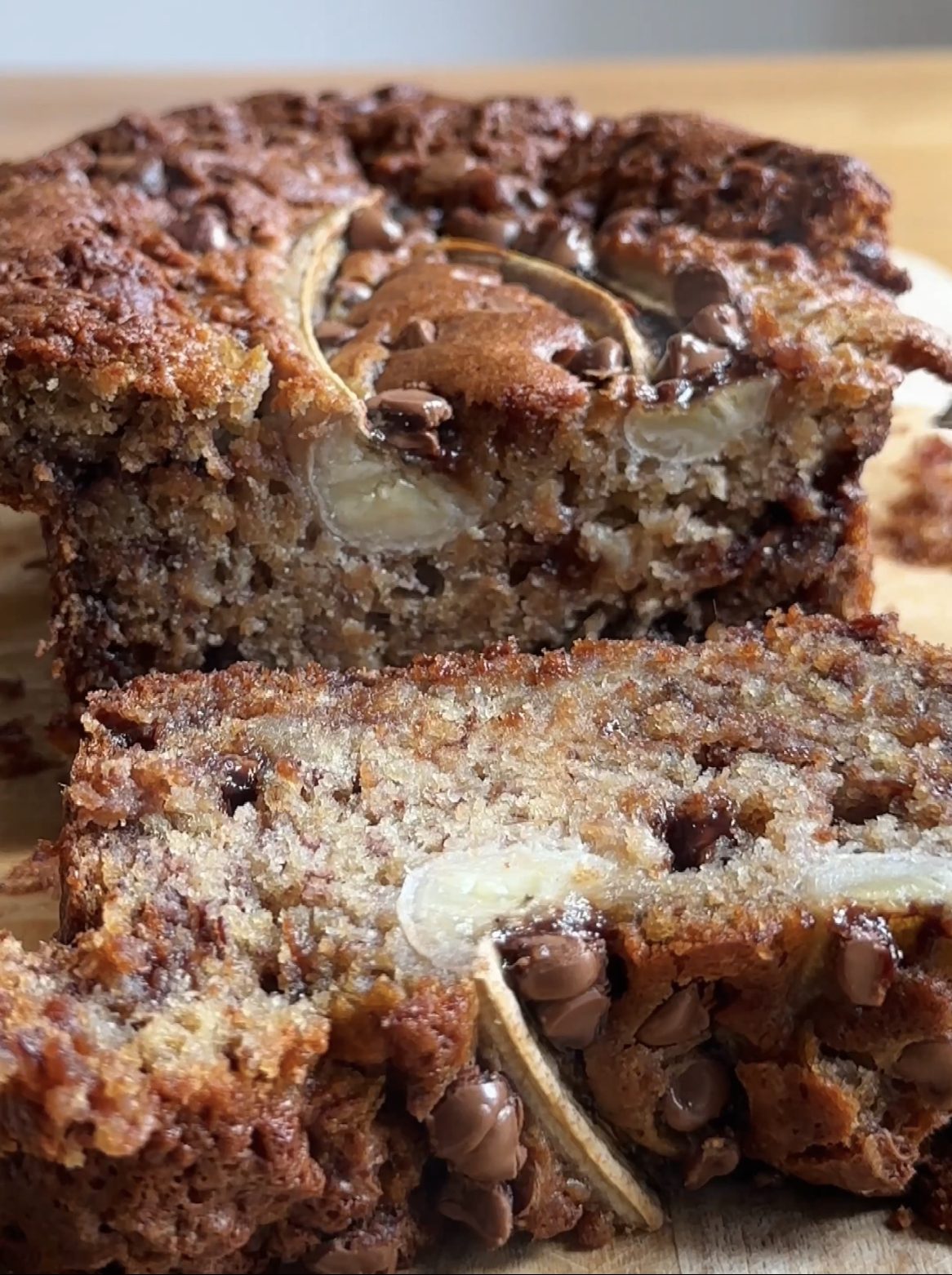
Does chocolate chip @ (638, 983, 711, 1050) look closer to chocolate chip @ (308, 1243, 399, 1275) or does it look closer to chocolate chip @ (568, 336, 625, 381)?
chocolate chip @ (308, 1243, 399, 1275)

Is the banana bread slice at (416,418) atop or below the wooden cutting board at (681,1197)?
atop

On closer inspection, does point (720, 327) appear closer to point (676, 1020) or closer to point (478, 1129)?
point (676, 1020)

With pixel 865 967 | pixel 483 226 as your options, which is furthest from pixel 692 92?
pixel 865 967

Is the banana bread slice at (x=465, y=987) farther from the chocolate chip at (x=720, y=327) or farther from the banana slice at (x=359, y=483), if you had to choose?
the chocolate chip at (x=720, y=327)

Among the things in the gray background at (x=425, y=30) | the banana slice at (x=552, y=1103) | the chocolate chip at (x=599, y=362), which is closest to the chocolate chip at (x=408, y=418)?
the chocolate chip at (x=599, y=362)

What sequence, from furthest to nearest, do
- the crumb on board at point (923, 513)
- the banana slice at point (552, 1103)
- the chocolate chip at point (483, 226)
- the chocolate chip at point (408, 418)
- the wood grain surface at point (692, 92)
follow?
the wood grain surface at point (692, 92) → the crumb on board at point (923, 513) → the chocolate chip at point (483, 226) → the chocolate chip at point (408, 418) → the banana slice at point (552, 1103)

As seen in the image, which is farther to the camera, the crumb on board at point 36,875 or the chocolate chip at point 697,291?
the chocolate chip at point 697,291

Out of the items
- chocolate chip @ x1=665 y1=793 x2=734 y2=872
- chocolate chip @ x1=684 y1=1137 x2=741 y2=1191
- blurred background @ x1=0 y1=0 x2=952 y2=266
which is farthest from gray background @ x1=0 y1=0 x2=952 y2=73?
chocolate chip @ x1=684 y1=1137 x2=741 y2=1191
